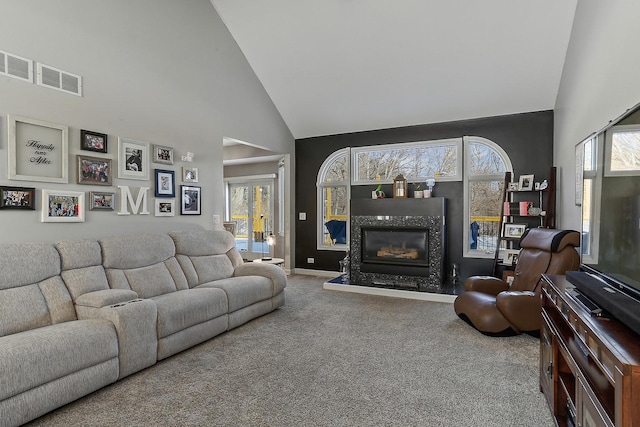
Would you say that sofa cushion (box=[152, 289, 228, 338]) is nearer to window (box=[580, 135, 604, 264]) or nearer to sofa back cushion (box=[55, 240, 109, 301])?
sofa back cushion (box=[55, 240, 109, 301])

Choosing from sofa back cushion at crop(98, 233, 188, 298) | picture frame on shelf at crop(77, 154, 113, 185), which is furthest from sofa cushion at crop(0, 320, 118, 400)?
picture frame on shelf at crop(77, 154, 113, 185)

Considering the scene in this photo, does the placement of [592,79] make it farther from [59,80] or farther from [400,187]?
[59,80]

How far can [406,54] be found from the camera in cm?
478

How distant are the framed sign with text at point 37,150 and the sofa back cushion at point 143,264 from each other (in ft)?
2.41

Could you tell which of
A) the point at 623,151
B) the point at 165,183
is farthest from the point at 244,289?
the point at 623,151

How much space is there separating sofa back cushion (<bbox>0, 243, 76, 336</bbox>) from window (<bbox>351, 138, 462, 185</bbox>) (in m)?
4.68

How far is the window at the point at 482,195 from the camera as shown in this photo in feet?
17.9

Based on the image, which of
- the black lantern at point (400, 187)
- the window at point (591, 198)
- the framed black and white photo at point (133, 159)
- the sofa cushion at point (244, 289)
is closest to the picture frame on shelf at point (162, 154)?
the framed black and white photo at point (133, 159)

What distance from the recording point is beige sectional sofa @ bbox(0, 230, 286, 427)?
2.11 m

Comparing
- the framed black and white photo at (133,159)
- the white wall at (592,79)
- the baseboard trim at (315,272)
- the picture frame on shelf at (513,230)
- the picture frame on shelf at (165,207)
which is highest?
the white wall at (592,79)

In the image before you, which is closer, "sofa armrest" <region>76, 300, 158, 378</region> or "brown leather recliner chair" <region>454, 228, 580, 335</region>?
"sofa armrest" <region>76, 300, 158, 378</region>

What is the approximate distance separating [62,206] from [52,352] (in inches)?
62.2

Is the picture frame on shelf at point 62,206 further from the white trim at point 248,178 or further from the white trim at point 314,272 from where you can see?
the white trim at point 248,178

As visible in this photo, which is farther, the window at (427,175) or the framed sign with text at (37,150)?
the window at (427,175)
